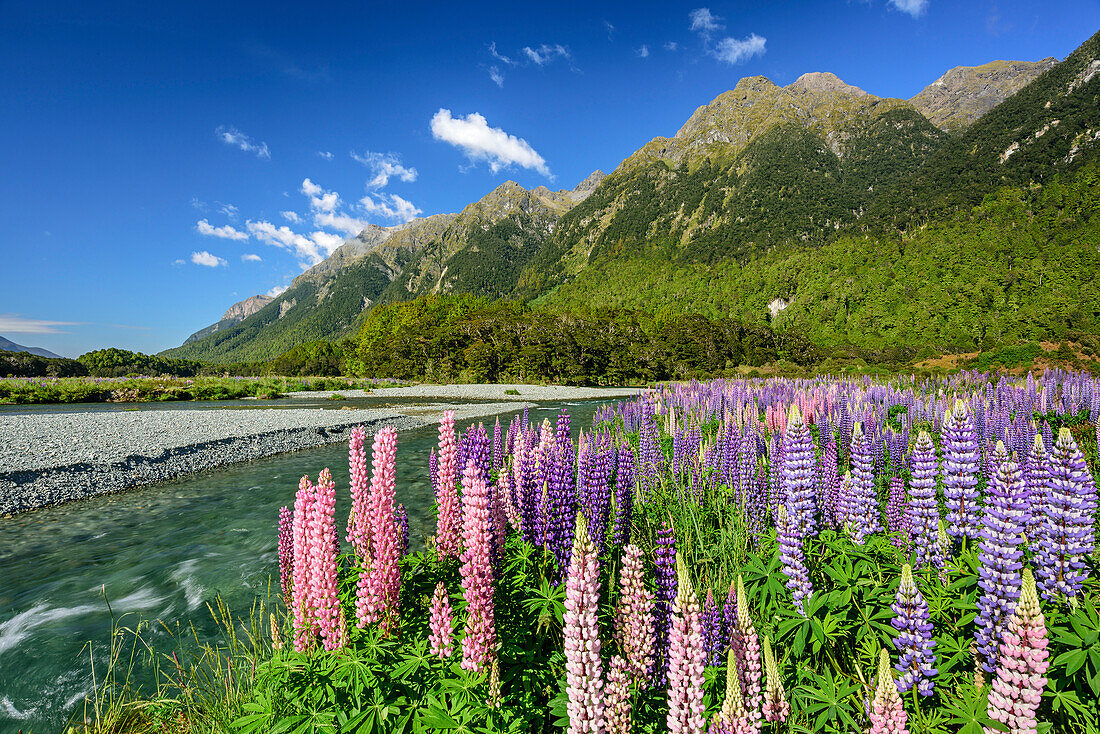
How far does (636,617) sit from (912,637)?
146cm

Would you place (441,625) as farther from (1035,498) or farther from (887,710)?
(1035,498)

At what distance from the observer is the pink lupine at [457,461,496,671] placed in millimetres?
2514

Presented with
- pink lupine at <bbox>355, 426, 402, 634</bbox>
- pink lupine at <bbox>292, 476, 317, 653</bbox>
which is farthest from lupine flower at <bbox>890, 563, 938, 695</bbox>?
pink lupine at <bbox>292, 476, 317, 653</bbox>

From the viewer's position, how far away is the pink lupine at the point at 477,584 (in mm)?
2514

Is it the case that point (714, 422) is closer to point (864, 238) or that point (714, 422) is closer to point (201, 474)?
point (201, 474)

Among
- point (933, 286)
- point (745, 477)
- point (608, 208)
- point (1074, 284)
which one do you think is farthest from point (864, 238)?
point (608, 208)

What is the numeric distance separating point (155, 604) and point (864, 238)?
10926 cm

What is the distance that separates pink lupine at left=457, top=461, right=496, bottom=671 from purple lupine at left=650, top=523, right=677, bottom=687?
102 cm

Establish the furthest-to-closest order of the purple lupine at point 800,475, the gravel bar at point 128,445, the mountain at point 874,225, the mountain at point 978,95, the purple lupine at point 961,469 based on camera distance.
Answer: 1. the mountain at point 978,95
2. the mountain at point 874,225
3. the gravel bar at point 128,445
4. the purple lupine at point 800,475
5. the purple lupine at point 961,469

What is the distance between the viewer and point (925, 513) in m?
3.15

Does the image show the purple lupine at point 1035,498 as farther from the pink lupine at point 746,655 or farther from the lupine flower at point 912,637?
the pink lupine at point 746,655

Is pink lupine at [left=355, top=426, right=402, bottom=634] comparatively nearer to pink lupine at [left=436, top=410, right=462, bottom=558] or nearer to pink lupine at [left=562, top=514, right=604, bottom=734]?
pink lupine at [left=436, top=410, right=462, bottom=558]

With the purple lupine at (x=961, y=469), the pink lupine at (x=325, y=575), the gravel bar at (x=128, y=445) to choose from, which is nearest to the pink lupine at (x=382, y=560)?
the pink lupine at (x=325, y=575)

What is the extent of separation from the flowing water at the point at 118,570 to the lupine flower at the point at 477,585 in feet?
7.05
